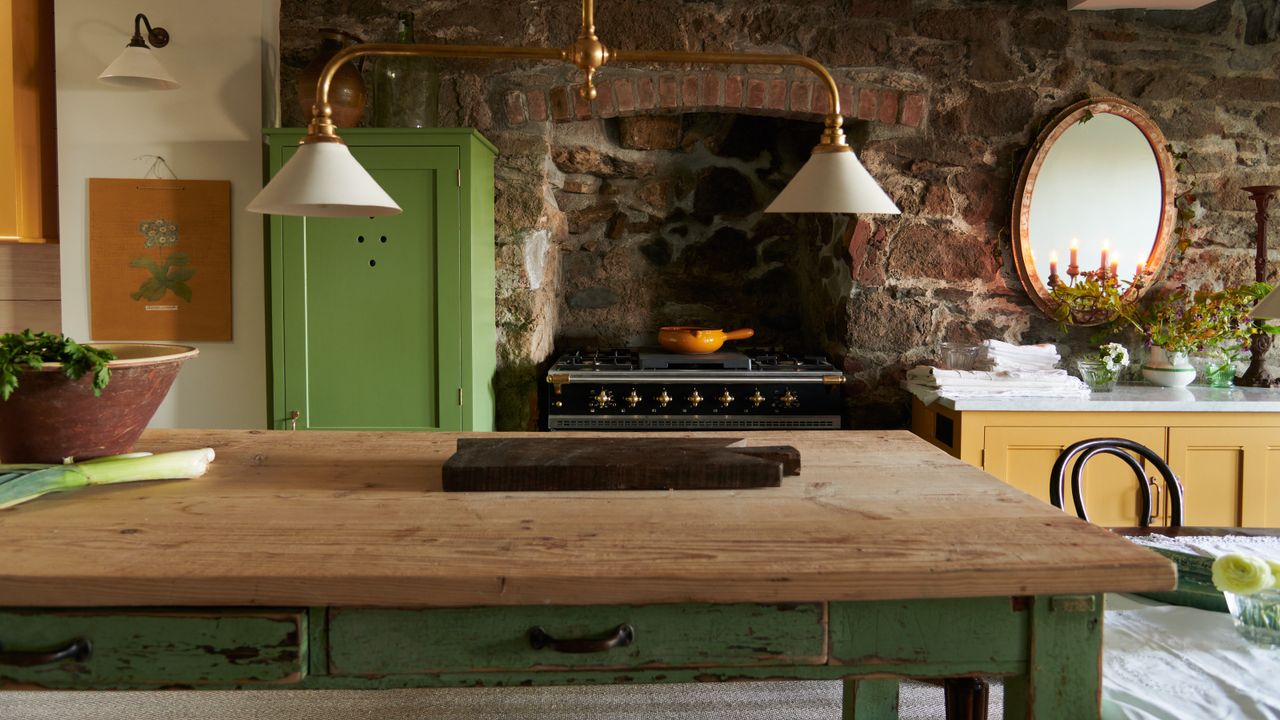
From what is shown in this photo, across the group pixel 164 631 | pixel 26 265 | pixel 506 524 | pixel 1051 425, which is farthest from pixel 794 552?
pixel 26 265

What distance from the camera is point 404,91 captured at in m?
3.61

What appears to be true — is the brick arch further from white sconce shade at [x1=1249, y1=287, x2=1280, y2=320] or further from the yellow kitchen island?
the yellow kitchen island

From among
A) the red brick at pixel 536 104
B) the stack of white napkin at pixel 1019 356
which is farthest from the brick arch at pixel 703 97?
the stack of white napkin at pixel 1019 356

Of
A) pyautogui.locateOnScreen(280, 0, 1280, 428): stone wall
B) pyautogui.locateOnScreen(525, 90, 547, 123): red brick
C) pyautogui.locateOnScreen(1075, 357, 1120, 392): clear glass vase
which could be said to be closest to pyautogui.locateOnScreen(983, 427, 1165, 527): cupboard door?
pyautogui.locateOnScreen(1075, 357, 1120, 392): clear glass vase

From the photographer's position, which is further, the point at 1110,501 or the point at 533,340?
the point at 533,340

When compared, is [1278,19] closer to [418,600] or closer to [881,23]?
[881,23]

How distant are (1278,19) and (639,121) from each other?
2.57 meters

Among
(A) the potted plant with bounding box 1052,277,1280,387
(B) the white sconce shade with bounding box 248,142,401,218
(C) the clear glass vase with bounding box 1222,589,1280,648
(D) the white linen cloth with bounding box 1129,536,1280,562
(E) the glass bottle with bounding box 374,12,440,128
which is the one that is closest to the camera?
(C) the clear glass vase with bounding box 1222,589,1280,648

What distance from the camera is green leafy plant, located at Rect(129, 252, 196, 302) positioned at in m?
3.46

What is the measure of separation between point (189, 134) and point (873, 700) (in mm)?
2977

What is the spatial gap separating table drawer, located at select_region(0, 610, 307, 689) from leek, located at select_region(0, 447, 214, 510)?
34 cm

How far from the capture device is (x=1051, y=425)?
11.3 ft

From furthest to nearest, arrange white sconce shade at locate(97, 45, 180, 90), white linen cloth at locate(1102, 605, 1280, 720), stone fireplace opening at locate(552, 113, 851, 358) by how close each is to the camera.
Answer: stone fireplace opening at locate(552, 113, 851, 358), white sconce shade at locate(97, 45, 180, 90), white linen cloth at locate(1102, 605, 1280, 720)

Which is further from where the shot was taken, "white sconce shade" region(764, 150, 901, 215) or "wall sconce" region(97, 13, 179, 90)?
"wall sconce" region(97, 13, 179, 90)
